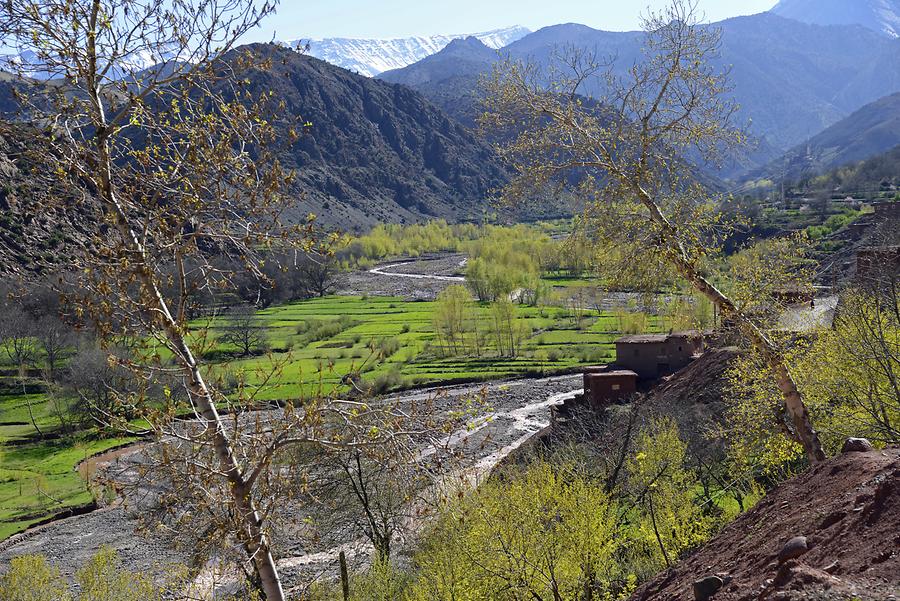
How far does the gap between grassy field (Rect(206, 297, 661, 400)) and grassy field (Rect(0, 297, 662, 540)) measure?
0.09 m

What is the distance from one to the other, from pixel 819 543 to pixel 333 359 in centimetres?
2142

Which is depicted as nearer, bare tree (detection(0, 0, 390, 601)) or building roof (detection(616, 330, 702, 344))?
bare tree (detection(0, 0, 390, 601))

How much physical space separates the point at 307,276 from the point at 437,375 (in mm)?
53061

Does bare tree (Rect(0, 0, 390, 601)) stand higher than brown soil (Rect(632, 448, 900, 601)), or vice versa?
bare tree (Rect(0, 0, 390, 601))

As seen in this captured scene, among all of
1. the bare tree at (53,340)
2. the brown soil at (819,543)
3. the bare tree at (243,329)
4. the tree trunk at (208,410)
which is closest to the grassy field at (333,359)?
the bare tree at (243,329)

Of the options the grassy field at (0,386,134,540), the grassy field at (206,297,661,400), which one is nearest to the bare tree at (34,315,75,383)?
the grassy field at (0,386,134,540)

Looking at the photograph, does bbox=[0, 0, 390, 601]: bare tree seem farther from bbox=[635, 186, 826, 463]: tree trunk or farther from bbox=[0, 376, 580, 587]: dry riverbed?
bbox=[0, 376, 580, 587]: dry riverbed

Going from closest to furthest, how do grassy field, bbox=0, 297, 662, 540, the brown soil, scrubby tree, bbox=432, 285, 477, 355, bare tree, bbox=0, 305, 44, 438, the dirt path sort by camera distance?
1. the brown soil
2. grassy field, bbox=0, 297, 662, 540
3. bare tree, bbox=0, 305, 44, 438
4. scrubby tree, bbox=432, 285, 477, 355
5. the dirt path

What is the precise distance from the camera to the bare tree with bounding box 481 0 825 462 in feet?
29.5

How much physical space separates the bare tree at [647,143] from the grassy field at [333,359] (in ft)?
48.9

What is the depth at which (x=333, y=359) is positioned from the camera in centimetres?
2634

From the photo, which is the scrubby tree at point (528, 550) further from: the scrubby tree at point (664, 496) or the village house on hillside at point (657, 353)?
the village house on hillside at point (657, 353)

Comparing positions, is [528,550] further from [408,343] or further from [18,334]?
[18,334]

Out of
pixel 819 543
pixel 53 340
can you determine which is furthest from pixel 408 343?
pixel 819 543
